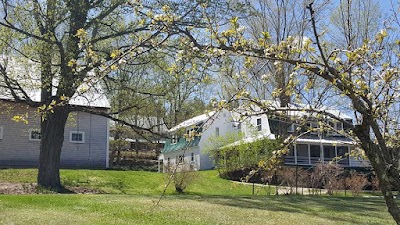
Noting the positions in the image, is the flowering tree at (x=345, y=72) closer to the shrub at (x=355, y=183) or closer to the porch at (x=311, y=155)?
the shrub at (x=355, y=183)

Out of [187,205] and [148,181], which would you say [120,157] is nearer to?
[148,181]

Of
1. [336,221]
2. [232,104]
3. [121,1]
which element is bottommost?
[336,221]

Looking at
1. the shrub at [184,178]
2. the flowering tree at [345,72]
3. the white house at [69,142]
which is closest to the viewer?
the flowering tree at [345,72]

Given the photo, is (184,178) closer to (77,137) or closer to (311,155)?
(77,137)

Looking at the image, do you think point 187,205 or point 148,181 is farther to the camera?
point 148,181

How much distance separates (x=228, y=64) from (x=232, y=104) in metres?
1.02

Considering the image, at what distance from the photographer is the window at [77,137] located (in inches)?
1096

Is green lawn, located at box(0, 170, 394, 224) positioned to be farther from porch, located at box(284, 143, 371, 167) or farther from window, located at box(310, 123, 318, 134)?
porch, located at box(284, 143, 371, 167)

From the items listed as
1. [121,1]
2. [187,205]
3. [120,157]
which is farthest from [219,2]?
[120,157]

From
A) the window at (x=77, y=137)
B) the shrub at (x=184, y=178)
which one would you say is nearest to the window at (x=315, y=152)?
the window at (x=77, y=137)

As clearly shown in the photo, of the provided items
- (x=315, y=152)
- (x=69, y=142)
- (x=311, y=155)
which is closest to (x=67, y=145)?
(x=69, y=142)

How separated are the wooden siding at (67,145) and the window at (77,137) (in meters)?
0.18

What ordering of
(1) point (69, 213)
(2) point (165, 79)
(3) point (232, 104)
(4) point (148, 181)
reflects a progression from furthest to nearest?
(4) point (148, 181) → (2) point (165, 79) → (1) point (69, 213) → (3) point (232, 104)

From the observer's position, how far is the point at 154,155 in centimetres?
4472
